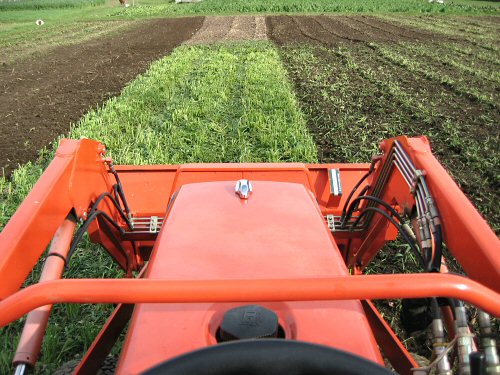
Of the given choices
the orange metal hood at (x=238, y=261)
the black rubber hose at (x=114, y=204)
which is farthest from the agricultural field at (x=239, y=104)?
the orange metal hood at (x=238, y=261)

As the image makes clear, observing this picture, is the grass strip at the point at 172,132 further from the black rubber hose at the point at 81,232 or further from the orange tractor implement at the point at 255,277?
the black rubber hose at the point at 81,232

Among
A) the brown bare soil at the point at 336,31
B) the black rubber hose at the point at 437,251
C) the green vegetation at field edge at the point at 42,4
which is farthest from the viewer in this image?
the green vegetation at field edge at the point at 42,4

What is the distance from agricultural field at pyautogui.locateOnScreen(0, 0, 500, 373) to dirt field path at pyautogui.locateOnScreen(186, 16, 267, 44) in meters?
0.30

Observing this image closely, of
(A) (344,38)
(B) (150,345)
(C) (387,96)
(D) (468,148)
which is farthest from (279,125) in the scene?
(A) (344,38)

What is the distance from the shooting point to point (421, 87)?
29.8 ft

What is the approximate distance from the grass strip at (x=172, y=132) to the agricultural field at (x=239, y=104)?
0.05 ft

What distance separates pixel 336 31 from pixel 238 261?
17873 mm

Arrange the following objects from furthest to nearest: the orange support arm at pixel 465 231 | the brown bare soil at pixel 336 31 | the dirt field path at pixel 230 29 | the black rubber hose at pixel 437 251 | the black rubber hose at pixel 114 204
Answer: the dirt field path at pixel 230 29, the brown bare soil at pixel 336 31, the black rubber hose at pixel 114 204, the black rubber hose at pixel 437 251, the orange support arm at pixel 465 231

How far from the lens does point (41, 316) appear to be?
5.11 feet

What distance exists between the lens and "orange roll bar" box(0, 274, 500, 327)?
1.04 meters

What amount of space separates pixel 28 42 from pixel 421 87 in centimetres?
1417

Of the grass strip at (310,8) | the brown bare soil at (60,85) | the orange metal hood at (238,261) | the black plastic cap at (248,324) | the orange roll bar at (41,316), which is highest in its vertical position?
the black plastic cap at (248,324)

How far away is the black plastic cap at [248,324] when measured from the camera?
1.08 m

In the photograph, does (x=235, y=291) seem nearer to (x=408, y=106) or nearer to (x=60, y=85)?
(x=408, y=106)
